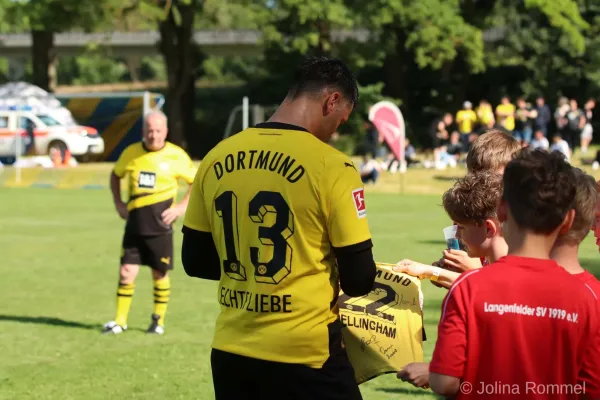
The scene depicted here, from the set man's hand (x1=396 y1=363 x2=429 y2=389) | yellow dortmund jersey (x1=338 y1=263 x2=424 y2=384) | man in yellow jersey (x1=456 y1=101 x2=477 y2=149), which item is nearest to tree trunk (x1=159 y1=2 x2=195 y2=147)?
man in yellow jersey (x1=456 y1=101 x2=477 y2=149)

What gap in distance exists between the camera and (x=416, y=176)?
3369cm

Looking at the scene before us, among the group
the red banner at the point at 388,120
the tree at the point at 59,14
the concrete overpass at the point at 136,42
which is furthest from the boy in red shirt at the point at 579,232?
the concrete overpass at the point at 136,42

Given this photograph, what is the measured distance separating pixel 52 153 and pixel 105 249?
21.3 metres

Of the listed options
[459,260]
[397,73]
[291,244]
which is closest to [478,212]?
[459,260]

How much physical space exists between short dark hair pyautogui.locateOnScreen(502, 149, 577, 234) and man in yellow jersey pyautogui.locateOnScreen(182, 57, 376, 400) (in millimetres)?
831

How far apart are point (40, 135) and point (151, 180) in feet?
95.2

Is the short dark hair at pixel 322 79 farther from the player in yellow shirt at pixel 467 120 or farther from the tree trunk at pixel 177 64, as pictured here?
the tree trunk at pixel 177 64

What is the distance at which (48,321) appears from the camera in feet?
36.6

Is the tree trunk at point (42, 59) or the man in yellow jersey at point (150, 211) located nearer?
the man in yellow jersey at point (150, 211)

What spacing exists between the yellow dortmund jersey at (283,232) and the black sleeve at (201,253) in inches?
6.6

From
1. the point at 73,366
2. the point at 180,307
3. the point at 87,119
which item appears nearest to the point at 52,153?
the point at 87,119

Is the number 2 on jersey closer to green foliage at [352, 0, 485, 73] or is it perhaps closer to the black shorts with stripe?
the black shorts with stripe

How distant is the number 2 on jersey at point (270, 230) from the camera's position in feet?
13.6

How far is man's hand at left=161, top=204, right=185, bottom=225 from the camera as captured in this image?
400 inches
